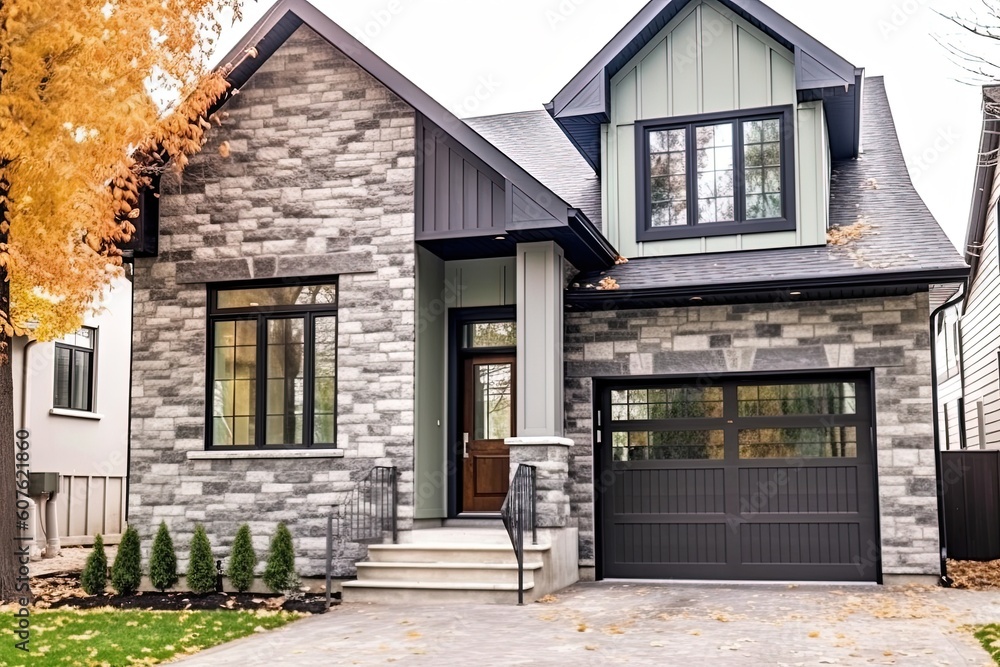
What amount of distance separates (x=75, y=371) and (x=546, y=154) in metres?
8.46

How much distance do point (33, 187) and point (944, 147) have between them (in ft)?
34.3

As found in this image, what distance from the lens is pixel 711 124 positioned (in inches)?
486

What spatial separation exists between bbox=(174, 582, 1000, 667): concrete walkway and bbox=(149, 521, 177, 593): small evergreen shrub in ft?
8.34

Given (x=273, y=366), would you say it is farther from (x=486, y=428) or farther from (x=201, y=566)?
(x=486, y=428)

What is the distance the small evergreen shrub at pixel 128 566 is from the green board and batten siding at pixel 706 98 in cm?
630

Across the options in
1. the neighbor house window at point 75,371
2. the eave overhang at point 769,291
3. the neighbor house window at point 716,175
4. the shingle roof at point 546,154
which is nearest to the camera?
the eave overhang at point 769,291

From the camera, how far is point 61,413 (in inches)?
650

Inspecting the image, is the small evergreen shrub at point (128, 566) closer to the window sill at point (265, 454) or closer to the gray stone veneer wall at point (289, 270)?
the gray stone veneer wall at point (289, 270)

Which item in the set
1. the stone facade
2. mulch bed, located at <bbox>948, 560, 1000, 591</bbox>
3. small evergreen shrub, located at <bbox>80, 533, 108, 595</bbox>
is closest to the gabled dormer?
the stone facade

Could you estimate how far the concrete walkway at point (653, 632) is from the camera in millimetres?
7004

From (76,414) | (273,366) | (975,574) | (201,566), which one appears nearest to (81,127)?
(273,366)

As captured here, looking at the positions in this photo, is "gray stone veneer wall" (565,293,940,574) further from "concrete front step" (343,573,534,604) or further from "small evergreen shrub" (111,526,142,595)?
"small evergreen shrub" (111,526,142,595)

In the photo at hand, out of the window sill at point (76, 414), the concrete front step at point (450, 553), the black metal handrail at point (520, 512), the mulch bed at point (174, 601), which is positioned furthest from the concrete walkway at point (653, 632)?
the window sill at point (76, 414)

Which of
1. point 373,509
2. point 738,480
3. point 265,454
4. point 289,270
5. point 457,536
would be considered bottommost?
point 457,536
